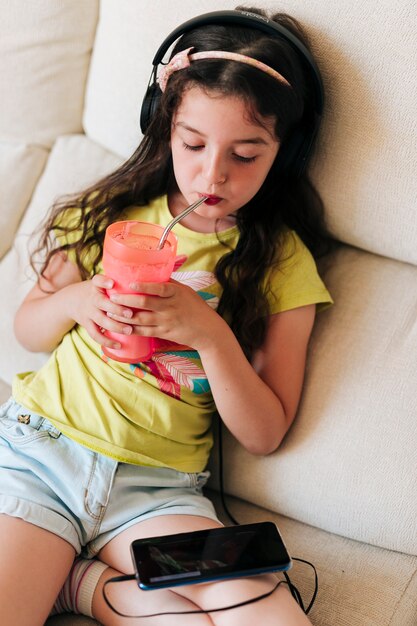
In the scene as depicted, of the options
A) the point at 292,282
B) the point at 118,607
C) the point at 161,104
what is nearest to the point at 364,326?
the point at 292,282

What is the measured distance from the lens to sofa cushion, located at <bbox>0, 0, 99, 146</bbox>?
156 cm

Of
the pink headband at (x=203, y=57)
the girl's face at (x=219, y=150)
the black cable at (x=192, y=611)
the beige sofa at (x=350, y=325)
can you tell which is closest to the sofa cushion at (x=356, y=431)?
the beige sofa at (x=350, y=325)

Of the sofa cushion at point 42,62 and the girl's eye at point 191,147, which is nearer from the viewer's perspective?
the girl's eye at point 191,147

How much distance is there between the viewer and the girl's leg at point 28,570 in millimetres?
1049

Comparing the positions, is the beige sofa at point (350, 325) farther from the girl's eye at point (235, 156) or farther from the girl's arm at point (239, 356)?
the girl's eye at point (235, 156)

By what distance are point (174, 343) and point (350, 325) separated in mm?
336

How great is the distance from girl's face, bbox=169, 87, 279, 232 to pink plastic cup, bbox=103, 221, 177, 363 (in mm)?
128

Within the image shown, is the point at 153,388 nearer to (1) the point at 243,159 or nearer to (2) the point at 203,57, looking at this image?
(1) the point at 243,159

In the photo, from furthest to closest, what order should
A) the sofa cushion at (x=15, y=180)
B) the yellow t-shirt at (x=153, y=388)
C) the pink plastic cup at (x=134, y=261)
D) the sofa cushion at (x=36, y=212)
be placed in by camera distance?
the sofa cushion at (x=15, y=180) < the sofa cushion at (x=36, y=212) < the yellow t-shirt at (x=153, y=388) < the pink plastic cup at (x=134, y=261)

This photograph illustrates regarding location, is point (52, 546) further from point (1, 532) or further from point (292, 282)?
point (292, 282)

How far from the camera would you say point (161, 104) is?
122 centimetres

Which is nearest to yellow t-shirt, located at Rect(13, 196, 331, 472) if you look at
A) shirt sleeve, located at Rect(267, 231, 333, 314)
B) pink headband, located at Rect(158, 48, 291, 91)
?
shirt sleeve, located at Rect(267, 231, 333, 314)

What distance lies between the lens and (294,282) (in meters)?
1.31

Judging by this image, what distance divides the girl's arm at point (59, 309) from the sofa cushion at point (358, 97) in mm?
348
